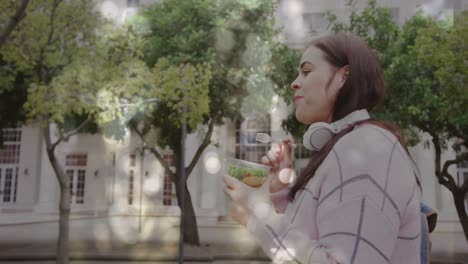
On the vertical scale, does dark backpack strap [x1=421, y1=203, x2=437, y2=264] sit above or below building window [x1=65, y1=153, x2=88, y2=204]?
below

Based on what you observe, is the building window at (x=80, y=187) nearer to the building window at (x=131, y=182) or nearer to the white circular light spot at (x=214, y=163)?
the building window at (x=131, y=182)

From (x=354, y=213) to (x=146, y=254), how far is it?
28.7 ft

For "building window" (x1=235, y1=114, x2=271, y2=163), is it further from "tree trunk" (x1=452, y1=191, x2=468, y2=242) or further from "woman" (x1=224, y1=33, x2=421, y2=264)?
"woman" (x1=224, y1=33, x2=421, y2=264)

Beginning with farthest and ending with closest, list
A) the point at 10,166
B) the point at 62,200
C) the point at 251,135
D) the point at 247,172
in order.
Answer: the point at 10,166
the point at 251,135
the point at 62,200
the point at 247,172

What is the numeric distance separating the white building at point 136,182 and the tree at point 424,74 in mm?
771

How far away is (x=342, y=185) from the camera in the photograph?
0.77 meters

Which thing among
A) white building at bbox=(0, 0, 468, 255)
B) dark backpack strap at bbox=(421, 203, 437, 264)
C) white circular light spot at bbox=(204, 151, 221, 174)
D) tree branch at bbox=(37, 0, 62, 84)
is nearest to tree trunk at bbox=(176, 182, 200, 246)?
white building at bbox=(0, 0, 468, 255)

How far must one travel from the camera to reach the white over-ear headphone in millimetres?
896

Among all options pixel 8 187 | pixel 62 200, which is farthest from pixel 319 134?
pixel 8 187

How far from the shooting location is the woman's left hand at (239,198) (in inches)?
35.9

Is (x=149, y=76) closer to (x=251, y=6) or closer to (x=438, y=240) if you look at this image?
(x=251, y=6)

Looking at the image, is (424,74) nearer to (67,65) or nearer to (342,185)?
(67,65)

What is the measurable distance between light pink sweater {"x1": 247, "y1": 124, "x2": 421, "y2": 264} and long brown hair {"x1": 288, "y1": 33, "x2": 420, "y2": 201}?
0.06 meters

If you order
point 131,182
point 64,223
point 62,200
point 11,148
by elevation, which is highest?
point 11,148
